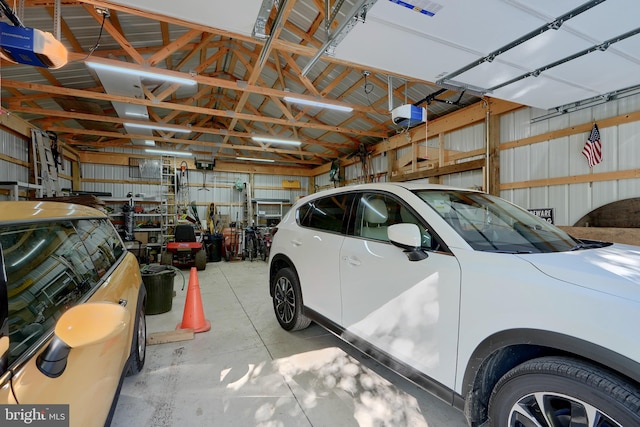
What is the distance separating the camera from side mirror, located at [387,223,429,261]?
5.49ft

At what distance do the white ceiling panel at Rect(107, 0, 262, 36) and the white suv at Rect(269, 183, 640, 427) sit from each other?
1910 mm

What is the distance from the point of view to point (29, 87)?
5016 millimetres

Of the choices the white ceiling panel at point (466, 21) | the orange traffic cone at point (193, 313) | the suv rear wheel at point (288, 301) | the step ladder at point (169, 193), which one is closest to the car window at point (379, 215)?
the suv rear wheel at point (288, 301)

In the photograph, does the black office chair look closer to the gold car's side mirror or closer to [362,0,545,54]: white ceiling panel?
[362,0,545,54]: white ceiling panel

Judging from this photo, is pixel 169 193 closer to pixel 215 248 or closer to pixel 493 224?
pixel 215 248

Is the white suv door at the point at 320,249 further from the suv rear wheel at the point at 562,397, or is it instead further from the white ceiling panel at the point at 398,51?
the white ceiling panel at the point at 398,51

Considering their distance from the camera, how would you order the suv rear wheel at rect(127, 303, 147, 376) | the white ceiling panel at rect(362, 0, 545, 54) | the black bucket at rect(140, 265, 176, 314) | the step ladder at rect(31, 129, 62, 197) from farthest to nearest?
the step ladder at rect(31, 129, 62, 197) → the black bucket at rect(140, 265, 176, 314) → the white ceiling panel at rect(362, 0, 545, 54) → the suv rear wheel at rect(127, 303, 147, 376)

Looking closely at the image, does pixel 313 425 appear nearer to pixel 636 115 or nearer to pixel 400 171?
pixel 636 115

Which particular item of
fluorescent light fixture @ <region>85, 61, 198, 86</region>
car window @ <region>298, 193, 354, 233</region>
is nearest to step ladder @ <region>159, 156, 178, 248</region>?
fluorescent light fixture @ <region>85, 61, 198, 86</region>

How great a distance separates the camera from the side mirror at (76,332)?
90cm

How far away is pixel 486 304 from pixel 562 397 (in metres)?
0.42

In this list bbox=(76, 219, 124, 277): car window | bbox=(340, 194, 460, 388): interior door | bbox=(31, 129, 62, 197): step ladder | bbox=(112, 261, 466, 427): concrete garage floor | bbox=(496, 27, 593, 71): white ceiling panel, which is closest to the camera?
bbox=(340, 194, 460, 388): interior door

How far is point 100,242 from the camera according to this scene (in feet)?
6.82

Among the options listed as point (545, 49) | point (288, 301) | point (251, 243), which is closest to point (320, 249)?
point (288, 301)
